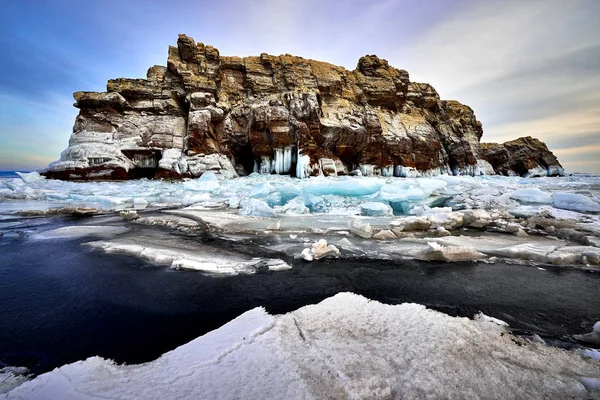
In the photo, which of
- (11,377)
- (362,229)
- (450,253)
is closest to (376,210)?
(362,229)

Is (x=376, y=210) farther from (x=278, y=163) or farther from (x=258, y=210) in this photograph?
(x=278, y=163)

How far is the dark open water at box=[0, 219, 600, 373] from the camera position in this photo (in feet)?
5.19

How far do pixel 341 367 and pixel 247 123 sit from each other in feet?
71.6

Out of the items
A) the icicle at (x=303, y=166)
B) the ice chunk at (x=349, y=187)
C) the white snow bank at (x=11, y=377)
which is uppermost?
the icicle at (x=303, y=166)

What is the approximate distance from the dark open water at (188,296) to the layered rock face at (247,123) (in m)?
17.2

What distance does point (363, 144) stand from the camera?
→ 76.6ft

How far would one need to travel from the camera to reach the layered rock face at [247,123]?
1870cm

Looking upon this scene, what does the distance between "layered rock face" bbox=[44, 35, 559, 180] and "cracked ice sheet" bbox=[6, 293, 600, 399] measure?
18.7 meters

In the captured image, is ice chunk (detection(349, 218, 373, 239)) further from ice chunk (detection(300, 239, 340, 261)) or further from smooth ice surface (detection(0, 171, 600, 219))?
smooth ice surface (detection(0, 171, 600, 219))

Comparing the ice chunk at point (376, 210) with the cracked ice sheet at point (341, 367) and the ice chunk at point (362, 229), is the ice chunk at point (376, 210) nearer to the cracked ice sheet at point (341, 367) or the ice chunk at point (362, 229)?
the ice chunk at point (362, 229)

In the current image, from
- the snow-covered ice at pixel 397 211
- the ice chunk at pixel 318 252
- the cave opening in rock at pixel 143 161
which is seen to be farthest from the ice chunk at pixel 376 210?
the cave opening in rock at pixel 143 161

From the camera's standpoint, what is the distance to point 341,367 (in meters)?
1.15

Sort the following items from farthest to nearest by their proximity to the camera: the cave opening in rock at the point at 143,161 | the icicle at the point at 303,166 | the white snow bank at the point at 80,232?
the icicle at the point at 303,166 → the cave opening in rock at the point at 143,161 → the white snow bank at the point at 80,232

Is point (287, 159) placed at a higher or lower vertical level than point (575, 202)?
higher
